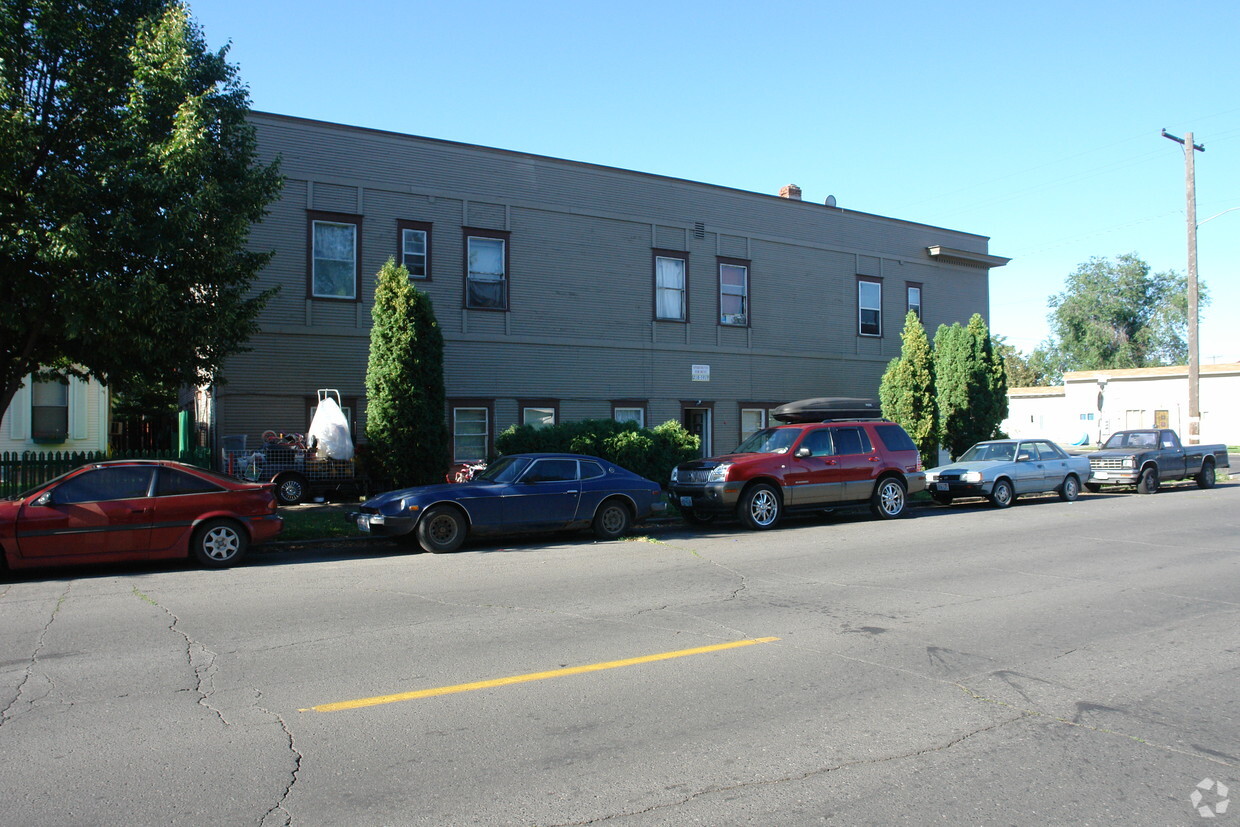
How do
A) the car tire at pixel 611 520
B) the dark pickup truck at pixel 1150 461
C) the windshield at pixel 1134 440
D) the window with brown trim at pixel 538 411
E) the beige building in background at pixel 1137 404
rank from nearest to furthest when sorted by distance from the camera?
the car tire at pixel 611 520, the window with brown trim at pixel 538 411, the dark pickup truck at pixel 1150 461, the windshield at pixel 1134 440, the beige building in background at pixel 1137 404

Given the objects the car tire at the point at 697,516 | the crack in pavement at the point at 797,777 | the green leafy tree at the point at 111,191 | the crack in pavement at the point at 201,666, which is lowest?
the crack in pavement at the point at 797,777

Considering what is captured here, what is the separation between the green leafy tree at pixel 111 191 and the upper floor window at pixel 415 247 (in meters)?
6.08

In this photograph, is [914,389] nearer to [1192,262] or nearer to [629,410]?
[629,410]

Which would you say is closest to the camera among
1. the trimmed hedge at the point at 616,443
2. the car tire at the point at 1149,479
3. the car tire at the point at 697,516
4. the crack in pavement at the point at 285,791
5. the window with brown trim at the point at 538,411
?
the crack in pavement at the point at 285,791

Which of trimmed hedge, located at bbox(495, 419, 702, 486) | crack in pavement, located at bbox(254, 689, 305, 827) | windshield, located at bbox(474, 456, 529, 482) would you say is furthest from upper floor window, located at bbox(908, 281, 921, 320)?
crack in pavement, located at bbox(254, 689, 305, 827)

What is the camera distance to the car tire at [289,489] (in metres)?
16.5

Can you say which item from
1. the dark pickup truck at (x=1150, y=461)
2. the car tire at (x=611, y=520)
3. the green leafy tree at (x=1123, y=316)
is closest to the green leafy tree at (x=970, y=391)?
the dark pickup truck at (x=1150, y=461)

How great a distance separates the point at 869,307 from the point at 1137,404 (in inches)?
1071

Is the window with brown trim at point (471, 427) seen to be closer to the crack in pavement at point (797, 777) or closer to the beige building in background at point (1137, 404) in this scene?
the crack in pavement at point (797, 777)

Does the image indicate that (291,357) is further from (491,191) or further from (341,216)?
(491,191)

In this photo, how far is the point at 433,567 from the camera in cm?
1105

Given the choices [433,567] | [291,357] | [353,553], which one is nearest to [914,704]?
[433,567]

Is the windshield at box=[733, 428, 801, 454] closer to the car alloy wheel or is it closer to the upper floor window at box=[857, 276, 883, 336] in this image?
the car alloy wheel

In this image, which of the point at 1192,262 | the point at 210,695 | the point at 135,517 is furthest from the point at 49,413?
the point at 1192,262
